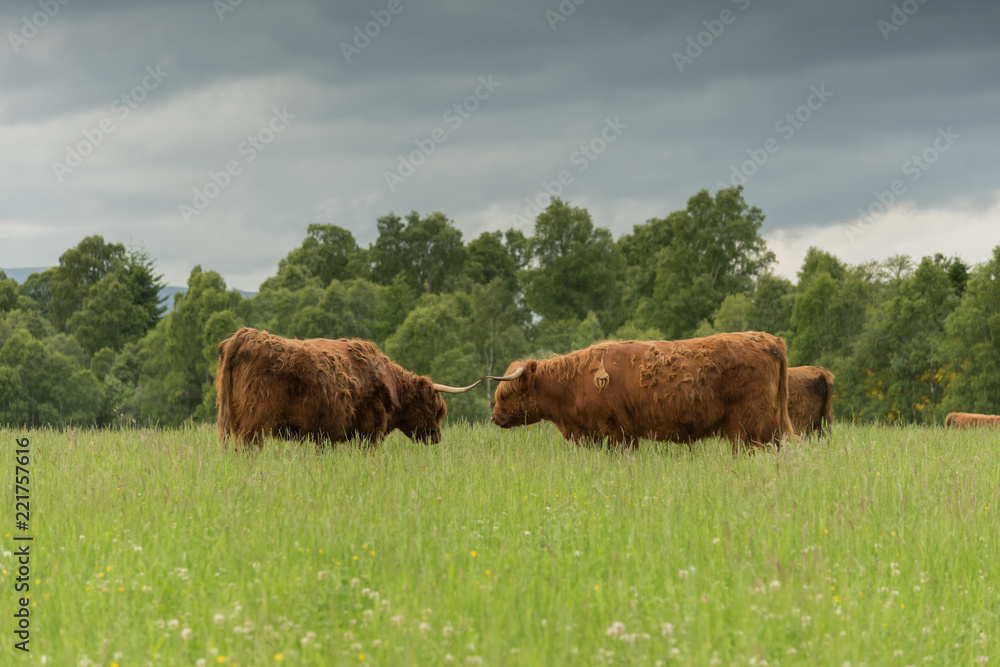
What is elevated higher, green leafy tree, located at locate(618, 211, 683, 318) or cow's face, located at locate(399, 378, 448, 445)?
green leafy tree, located at locate(618, 211, 683, 318)

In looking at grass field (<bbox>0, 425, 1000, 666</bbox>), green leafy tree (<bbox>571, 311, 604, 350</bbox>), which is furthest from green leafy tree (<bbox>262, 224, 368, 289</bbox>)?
grass field (<bbox>0, 425, 1000, 666</bbox>)

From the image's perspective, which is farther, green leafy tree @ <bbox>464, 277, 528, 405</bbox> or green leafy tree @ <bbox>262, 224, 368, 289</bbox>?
green leafy tree @ <bbox>262, 224, 368, 289</bbox>

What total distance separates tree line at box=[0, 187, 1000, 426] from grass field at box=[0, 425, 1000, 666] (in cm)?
2599

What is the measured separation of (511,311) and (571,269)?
18.6ft

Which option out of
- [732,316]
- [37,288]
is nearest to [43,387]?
[37,288]

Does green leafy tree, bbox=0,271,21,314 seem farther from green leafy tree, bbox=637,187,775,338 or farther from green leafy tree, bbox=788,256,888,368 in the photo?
green leafy tree, bbox=788,256,888,368

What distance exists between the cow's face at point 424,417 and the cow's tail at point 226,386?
290 cm

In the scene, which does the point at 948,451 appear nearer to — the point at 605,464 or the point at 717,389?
the point at 717,389

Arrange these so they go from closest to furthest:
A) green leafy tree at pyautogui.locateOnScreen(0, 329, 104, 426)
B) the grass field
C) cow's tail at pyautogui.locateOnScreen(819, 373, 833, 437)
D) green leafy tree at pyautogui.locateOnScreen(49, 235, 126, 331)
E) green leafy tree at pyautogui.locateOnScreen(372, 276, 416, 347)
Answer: the grass field < cow's tail at pyautogui.locateOnScreen(819, 373, 833, 437) < green leafy tree at pyautogui.locateOnScreen(0, 329, 104, 426) < green leafy tree at pyautogui.locateOnScreen(372, 276, 416, 347) < green leafy tree at pyautogui.locateOnScreen(49, 235, 126, 331)

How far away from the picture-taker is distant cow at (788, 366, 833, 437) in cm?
1285

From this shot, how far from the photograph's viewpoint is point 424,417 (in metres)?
11.2

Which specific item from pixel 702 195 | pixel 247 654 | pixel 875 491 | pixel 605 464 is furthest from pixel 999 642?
pixel 702 195

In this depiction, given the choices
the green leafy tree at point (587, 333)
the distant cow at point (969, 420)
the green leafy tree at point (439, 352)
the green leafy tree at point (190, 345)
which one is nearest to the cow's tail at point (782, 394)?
the distant cow at point (969, 420)

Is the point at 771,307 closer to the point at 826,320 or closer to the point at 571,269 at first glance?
the point at 826,320
